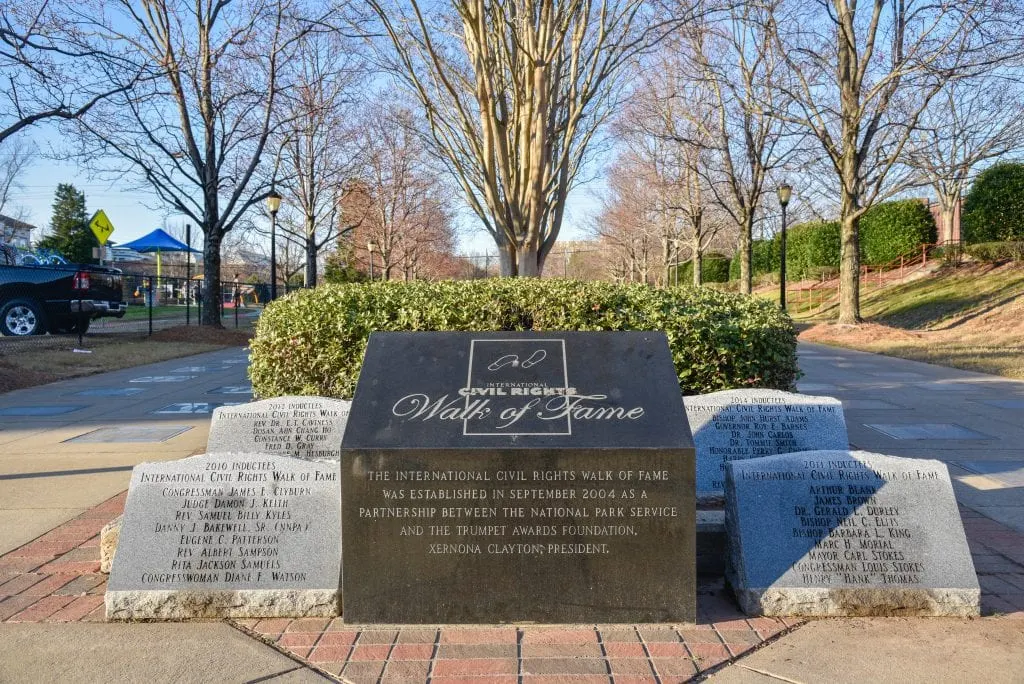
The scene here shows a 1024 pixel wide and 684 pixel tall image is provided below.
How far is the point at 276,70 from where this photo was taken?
21469mm

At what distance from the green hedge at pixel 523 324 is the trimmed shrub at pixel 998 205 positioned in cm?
2698

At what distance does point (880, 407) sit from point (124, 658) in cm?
929

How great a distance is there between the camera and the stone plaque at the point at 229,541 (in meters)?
3.55

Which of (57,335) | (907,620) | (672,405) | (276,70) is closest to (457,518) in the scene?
(672,405)

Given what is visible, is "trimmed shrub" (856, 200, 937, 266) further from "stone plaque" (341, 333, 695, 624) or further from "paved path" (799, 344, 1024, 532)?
"stone plaque" (341, 333, 695, 624)

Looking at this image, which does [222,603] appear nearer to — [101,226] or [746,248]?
[101,226]

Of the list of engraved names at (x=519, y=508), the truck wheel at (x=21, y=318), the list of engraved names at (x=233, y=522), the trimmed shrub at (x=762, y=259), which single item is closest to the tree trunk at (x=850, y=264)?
the truck wheel at (x=21, y=318)

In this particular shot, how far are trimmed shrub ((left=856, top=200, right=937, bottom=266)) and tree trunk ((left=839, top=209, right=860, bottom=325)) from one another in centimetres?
1227

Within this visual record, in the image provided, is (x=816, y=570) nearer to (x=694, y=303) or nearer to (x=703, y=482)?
(x=703, y=482)

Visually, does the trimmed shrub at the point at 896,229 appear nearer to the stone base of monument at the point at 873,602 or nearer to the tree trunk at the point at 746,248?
the tree trunk at the point at 746,248

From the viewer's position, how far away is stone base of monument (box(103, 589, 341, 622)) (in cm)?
353

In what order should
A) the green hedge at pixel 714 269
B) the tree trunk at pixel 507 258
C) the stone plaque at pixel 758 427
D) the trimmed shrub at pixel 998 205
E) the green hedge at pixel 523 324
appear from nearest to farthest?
the stone plaque at pixel 758 427 < the green hedge at pixel 523 324 < the tree trunk at pixel 507 258 < the trimmed shrub at pixel 998 205 < the green hedge at pixel 714 269

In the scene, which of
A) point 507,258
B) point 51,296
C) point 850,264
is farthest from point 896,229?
point 51,296

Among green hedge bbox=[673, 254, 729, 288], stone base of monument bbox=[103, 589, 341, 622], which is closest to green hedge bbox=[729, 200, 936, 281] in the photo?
green hedge bbox=[673, 254, 729, 288]
